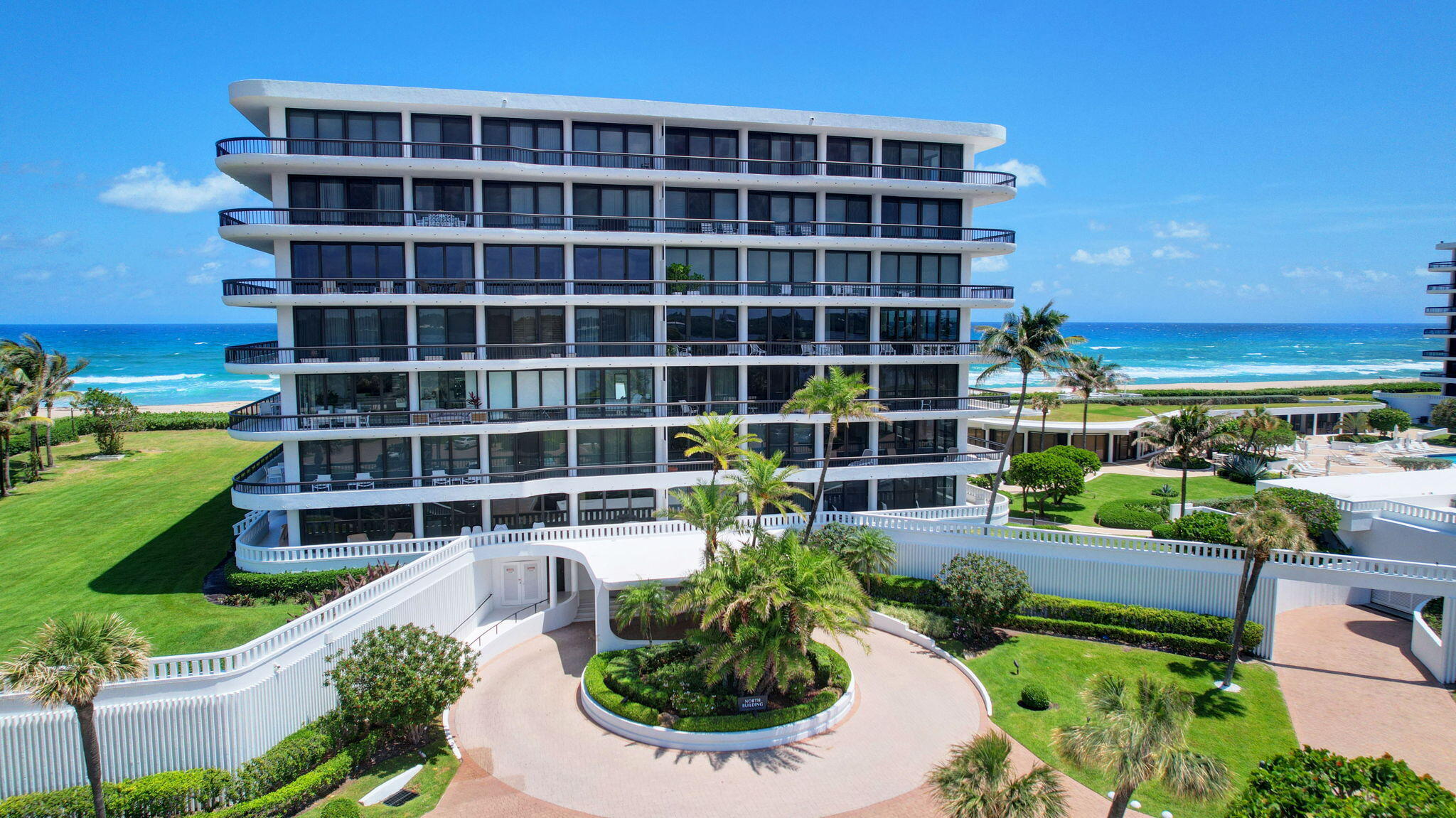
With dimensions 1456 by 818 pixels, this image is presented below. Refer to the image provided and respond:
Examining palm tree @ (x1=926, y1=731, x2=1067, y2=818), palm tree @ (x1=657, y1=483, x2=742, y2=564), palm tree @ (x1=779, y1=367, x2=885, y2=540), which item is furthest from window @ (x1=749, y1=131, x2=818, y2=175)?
palm tree @ (x1=926, y1=731, x2=1067, y2=818)

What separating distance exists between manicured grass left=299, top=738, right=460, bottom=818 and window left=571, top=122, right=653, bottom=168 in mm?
26114

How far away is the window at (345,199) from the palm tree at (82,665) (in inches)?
836

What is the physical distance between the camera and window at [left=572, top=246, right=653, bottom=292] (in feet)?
122

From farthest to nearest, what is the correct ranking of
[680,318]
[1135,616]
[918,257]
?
[918,257] → [680,318] → [1135,616]

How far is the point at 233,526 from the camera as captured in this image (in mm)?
34438

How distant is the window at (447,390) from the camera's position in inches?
1394

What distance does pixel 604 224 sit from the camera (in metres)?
37.2

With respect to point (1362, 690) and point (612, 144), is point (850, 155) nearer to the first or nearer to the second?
point (612, 144)

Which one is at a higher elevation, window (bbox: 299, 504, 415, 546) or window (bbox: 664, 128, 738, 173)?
window (bbox: 664, 128, 738, 173)

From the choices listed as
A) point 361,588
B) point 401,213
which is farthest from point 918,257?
point 361,588

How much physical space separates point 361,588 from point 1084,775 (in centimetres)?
2308

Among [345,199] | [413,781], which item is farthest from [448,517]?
[413,781]

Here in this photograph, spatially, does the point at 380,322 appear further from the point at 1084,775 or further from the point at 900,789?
the point at 1084,775

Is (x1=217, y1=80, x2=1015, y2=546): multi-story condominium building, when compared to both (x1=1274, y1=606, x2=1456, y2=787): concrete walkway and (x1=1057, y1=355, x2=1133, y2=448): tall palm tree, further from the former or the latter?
(x1=1057, y1=355, x2=1133, y2=448): tall palm tree
